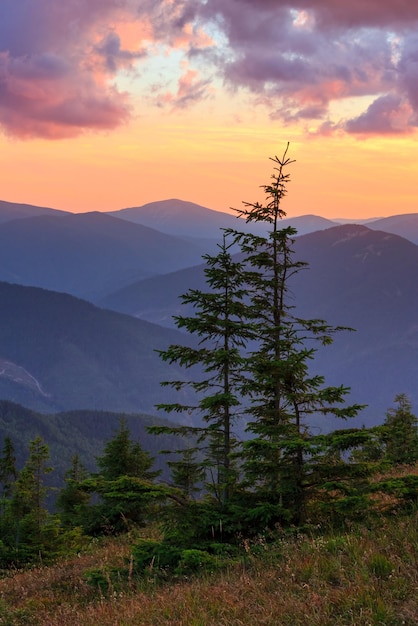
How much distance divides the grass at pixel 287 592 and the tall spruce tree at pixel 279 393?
1.23 metres

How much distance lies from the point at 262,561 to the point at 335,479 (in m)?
2.53

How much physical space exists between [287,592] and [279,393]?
584 cm

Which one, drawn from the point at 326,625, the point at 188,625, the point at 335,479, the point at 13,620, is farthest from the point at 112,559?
the point at 326,625

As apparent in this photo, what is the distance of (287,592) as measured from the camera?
5.88 meters

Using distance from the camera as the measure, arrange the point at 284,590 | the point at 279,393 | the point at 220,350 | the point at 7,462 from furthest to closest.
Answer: the point at 7,462 < the point at 220,350 < the point at 279,393 < the point at 284,590

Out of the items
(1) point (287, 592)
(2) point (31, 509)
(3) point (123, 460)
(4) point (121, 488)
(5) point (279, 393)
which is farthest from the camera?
(3) point (123, 460)

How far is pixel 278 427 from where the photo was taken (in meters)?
10.4

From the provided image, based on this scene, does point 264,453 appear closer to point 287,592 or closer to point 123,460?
point 287,592

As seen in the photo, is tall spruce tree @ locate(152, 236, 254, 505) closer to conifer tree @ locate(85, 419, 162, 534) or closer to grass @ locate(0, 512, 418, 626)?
conifer tree @ locate(85, 419, 162, 534)

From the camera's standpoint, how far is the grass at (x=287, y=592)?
17.3ft

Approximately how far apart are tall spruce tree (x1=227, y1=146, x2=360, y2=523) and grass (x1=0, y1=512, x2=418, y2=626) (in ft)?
4.04

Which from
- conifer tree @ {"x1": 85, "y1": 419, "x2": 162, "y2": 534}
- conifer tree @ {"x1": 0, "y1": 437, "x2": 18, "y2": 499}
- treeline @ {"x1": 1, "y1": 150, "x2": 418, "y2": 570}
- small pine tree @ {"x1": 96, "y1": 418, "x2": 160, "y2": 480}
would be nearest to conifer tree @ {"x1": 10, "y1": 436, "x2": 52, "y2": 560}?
conifer tree @ {"x1": 85, "y1": 419, "x2": 162, "y2": 534}

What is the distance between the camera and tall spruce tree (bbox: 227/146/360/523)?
9.67 metres

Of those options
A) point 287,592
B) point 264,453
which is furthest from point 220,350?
point 287,592
